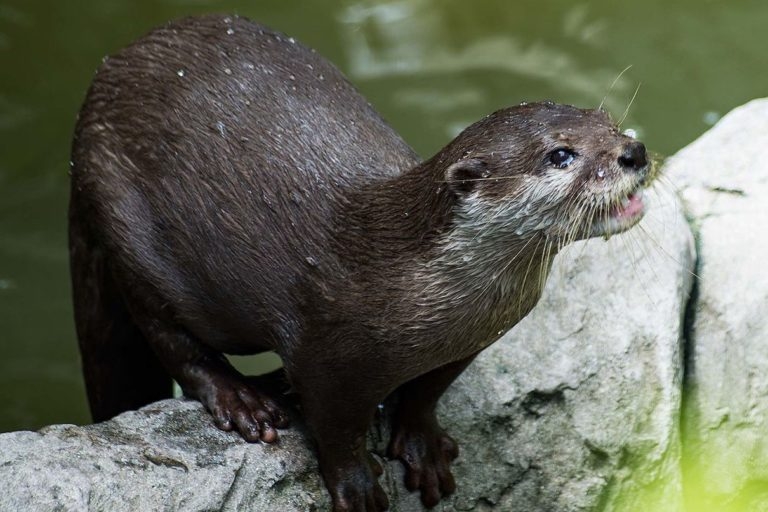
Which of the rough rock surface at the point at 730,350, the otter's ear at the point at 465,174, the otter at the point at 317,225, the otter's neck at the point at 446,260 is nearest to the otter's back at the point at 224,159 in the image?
the otter at the point at 317,225

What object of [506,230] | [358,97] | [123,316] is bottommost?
[506,230]

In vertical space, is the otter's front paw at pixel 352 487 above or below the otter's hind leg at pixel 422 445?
below

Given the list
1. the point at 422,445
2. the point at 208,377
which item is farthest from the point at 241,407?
the point at 422,445

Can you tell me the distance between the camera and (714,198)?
3482mm

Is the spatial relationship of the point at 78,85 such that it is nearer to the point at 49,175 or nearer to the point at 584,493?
the point at 49,175

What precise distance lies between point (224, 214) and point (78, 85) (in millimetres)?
3082

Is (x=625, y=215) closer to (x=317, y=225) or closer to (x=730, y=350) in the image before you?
(x=317, y=225)

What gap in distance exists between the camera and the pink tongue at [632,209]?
2590 millimetres

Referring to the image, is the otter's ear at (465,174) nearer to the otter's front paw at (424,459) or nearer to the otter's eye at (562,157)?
the otter's eye at (562,157)

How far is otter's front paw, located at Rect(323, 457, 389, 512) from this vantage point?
116 inches

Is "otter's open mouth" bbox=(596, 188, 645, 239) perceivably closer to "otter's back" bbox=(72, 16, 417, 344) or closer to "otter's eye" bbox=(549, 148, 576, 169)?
"otter's eye" bbox=(549, 148, 576, 169)

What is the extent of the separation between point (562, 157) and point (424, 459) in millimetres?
905

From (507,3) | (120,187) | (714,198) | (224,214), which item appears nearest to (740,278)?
(714,198)

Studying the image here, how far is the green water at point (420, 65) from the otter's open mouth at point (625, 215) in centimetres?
276
